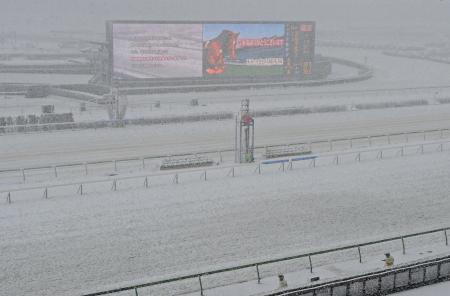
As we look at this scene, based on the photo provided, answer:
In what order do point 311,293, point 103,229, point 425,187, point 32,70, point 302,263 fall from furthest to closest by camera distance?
point 32,70 → point 425,187 → point 103,229 → point 302,263 → point 311,293

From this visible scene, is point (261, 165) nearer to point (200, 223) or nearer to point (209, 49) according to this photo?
point (200, 223)

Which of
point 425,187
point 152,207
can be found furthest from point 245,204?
point 425,187

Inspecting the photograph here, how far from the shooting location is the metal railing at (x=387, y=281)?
11188 mm

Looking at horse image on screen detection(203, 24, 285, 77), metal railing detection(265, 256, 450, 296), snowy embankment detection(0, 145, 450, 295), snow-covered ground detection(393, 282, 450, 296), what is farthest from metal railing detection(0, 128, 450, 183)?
horse image on screen detection(203, 24, 285, 77)

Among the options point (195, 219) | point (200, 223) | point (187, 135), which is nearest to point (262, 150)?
point (187, 135)

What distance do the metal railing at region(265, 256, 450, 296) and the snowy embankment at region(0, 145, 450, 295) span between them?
2729mm

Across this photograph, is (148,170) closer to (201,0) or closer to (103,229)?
(103,229)

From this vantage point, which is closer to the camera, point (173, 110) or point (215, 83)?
point (173, 110)

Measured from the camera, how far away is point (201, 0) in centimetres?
14662

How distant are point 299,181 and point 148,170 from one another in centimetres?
493

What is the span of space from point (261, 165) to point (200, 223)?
6418 millimetres

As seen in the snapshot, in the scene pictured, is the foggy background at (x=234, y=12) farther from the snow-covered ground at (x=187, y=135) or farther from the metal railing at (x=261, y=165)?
the metal railing at (x=261, y=165)

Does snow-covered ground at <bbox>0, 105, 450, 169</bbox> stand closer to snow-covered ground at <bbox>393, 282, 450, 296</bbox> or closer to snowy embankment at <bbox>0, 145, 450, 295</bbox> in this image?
snowy embankment at <bbox>0, 145, 450, 295</bbox>

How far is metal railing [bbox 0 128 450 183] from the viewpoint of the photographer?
70.4ft
